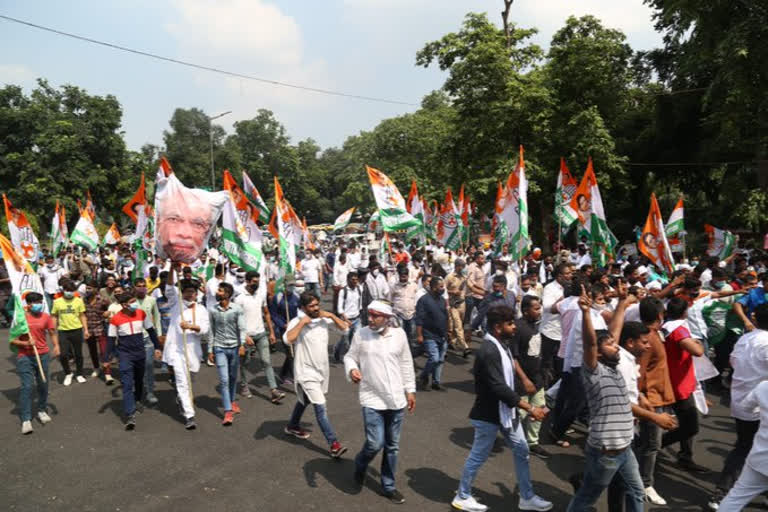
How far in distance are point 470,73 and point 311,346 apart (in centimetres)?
2141

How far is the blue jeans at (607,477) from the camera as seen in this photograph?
3844 millimetres

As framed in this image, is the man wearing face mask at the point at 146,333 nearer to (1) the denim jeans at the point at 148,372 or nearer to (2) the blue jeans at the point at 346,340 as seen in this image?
(1) the denim jeans at the point at 148,372

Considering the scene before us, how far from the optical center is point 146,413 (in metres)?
7.39

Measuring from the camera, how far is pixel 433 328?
8.07m

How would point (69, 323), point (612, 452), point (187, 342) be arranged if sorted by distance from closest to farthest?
point (612, 452), point (187, 342), point (69, 323)

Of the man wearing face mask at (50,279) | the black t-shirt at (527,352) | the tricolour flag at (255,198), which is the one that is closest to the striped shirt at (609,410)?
the black t-shirt at (527,352)

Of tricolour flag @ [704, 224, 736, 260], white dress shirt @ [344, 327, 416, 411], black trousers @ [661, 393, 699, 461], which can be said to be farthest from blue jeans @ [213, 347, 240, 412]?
tricolour flag @ [704, 224, 736, 260]

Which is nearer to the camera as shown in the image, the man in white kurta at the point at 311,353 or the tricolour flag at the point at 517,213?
the man in white kurta at the point at 311,353

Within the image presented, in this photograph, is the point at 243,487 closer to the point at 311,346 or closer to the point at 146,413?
the point at 311,346

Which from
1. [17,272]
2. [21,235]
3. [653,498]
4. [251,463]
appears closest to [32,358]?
[17,272]

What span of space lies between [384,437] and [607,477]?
6.30 ft

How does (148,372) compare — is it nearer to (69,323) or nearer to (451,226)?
(69,323)

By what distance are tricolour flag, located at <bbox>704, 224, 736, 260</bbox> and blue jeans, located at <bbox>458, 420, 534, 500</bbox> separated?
1136cm

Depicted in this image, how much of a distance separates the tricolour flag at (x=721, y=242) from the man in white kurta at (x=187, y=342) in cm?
Answer: 1221
